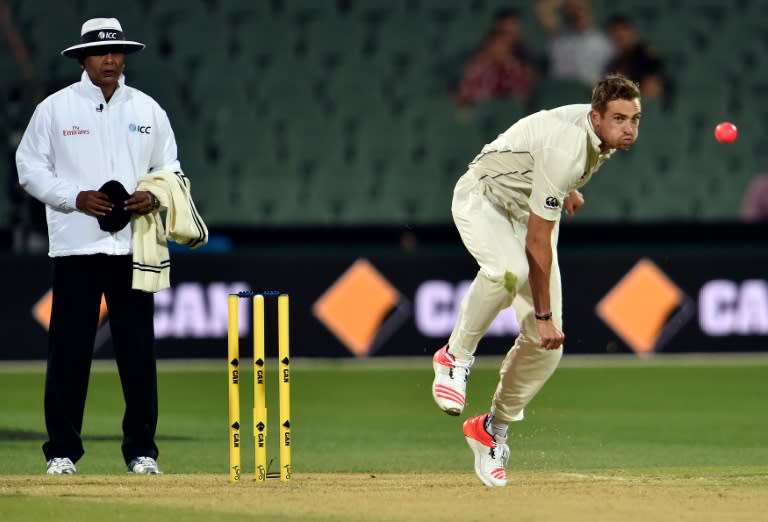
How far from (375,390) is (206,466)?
153 inches

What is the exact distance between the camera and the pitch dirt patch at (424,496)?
6141 millimetres

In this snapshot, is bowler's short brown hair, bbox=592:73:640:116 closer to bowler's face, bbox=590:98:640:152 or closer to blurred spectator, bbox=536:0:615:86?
bowler's face, bbox=590:98:640:152

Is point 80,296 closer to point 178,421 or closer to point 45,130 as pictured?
point 45,130

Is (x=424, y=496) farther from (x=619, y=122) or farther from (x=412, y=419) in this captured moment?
(x=412, y=419)

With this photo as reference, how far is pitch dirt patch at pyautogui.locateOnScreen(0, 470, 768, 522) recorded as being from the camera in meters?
6.14

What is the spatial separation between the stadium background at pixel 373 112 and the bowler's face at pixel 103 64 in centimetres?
666

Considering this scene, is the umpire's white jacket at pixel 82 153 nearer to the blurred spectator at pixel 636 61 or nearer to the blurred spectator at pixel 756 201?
the blurred spectator at pixel 636 61

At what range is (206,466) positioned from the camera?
26.5ft

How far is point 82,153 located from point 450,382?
2016mm

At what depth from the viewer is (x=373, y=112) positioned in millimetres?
15102

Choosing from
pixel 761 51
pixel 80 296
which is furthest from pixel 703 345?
pixel 80 296

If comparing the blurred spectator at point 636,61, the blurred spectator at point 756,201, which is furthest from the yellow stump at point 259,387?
the blurred spectator at point 636,61

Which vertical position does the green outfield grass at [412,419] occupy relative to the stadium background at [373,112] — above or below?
below

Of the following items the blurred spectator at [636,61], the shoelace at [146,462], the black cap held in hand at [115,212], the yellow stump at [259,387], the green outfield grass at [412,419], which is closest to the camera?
the yellow stump at [259,387]
